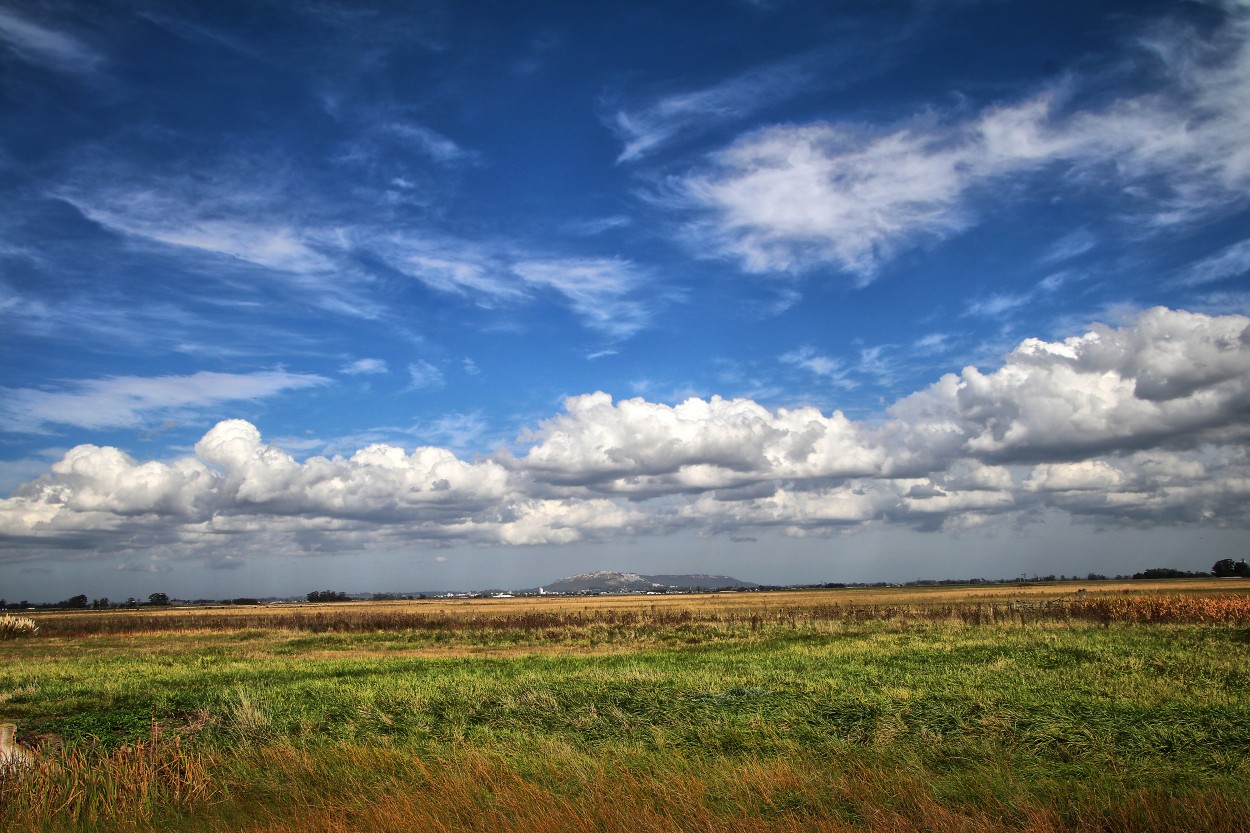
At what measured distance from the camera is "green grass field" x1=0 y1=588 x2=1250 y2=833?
28.8 ft

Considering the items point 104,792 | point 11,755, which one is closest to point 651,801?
point 104,792

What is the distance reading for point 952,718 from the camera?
45.3 feet

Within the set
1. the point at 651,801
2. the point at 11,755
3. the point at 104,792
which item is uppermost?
the point at 11,755

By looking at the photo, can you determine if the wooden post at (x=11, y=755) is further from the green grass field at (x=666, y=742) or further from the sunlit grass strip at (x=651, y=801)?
the sunlit grass strip at (x=651, y=801)

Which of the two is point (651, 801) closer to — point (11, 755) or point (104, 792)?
point (104, 792)

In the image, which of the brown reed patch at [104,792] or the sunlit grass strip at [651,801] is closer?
the sunlit grass strip at [651,801]

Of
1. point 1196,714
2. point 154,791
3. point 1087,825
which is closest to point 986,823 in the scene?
point 1087,825

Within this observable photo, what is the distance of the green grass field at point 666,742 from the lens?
8789mm

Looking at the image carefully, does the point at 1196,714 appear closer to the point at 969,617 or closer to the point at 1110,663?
the point at 1110,663

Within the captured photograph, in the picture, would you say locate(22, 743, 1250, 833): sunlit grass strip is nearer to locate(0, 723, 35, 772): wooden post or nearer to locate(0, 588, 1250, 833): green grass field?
locate(0, 588, 1250, 833): green grass field

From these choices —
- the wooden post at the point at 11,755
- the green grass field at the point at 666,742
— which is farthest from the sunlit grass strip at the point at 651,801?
the wooden post at the point at 11,755

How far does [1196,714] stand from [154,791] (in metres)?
17.7

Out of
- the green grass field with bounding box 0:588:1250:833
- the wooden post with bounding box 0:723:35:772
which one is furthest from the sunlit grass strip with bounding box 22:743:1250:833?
the wooden post with bounding box 0:723:35:772

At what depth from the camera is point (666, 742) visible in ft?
42.4
